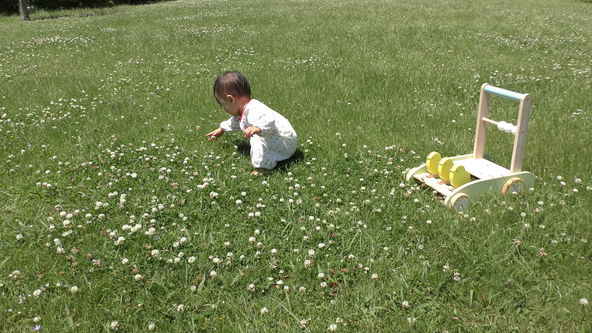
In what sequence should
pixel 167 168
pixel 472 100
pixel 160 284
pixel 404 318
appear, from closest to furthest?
pixel 404 318
pixel 160 284
pixel 167 168
pixel 472 100

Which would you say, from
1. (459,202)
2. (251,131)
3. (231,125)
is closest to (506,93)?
(459,202)

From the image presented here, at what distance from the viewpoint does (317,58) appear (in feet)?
35.7

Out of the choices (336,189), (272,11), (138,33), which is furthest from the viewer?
(272,11)

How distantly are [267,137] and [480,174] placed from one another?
240cm

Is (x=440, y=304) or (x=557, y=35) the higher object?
(x=557, y=35)

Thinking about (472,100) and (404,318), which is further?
(472,100)

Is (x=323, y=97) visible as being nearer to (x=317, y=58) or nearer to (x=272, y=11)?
(x=317, y=58)

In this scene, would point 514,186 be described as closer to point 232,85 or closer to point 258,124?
point 258,124

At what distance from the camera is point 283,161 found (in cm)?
566

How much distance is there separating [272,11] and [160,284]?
58.1 feet

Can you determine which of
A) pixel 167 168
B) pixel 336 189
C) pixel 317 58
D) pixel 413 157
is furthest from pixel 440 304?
pixel 317 58

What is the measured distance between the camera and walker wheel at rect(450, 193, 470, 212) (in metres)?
4.32

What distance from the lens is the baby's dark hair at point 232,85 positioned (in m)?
5.41

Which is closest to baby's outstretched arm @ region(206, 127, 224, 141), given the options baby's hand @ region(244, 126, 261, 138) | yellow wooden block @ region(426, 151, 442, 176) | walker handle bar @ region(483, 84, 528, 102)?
baby's hand @ region(244, 126, 261, 138)
